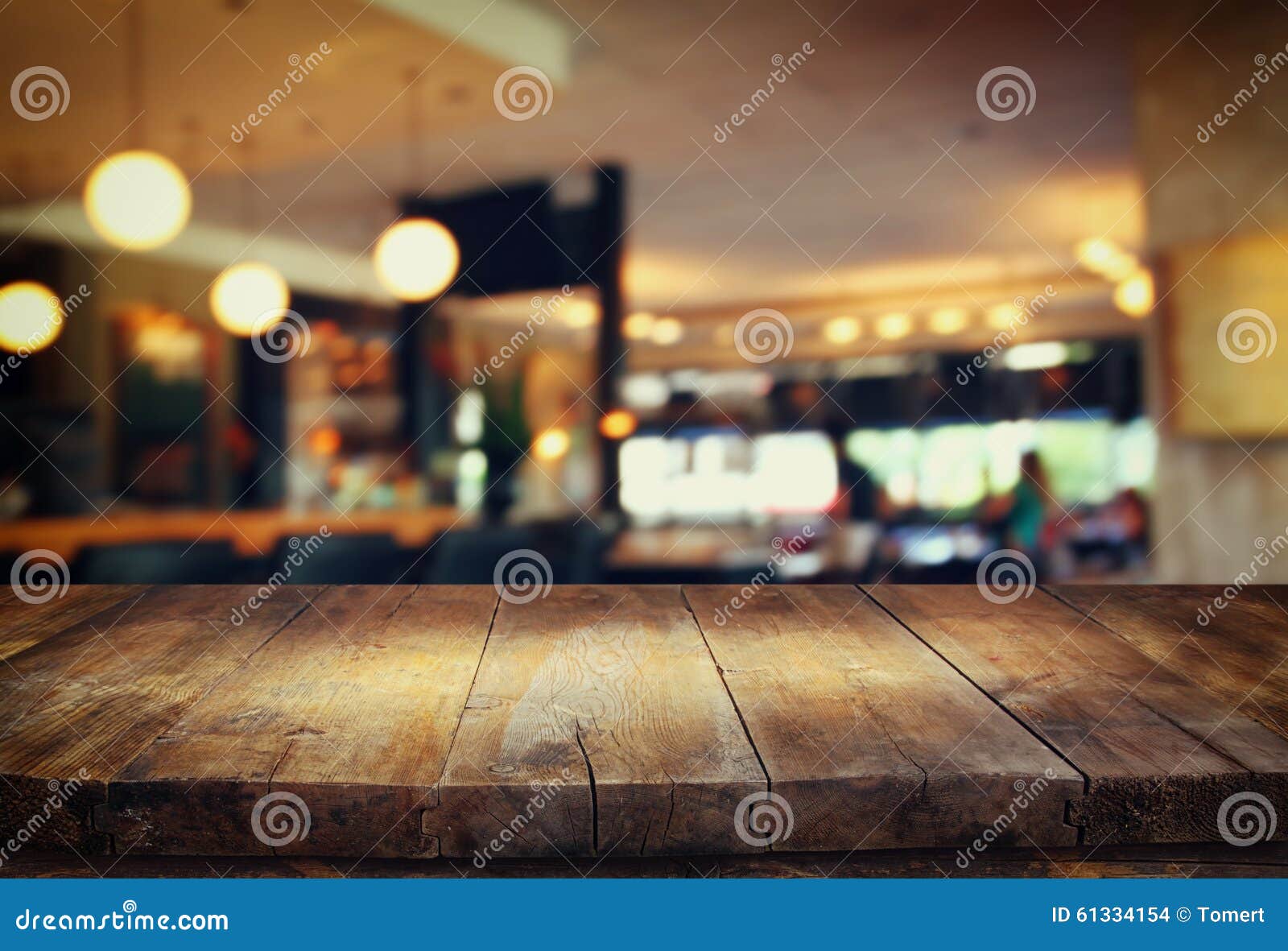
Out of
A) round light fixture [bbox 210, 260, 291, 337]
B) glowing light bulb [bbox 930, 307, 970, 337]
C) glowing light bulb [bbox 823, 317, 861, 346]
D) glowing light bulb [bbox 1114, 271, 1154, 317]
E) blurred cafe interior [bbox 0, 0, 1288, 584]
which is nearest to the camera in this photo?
blurred cafe interior [bbox 0, 0, 1288, 584]

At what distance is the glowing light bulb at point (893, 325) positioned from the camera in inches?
355

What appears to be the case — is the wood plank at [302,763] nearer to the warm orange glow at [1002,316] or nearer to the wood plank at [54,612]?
the wood plank at [54,612]

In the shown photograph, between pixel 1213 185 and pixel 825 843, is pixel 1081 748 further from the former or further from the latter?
pixel 1213 185

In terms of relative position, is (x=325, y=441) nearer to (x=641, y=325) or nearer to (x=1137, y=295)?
(x=641, y=325)

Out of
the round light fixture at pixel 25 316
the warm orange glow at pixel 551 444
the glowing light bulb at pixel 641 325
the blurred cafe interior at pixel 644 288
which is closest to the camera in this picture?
the blurred cafe interior at pixel 644 288

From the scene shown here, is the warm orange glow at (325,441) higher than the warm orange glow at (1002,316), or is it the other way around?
the warm orange glow at (1002,316)

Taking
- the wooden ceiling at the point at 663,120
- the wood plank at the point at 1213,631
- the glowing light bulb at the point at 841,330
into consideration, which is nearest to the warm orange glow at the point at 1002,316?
the glowing light bulb at the point at 841,330

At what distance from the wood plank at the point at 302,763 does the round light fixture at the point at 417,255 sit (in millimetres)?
3467

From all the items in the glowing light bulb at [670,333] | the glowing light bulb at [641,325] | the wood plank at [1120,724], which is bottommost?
the wood plank at [1120,724]

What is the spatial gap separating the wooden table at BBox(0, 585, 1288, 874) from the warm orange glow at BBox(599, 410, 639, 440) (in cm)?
465

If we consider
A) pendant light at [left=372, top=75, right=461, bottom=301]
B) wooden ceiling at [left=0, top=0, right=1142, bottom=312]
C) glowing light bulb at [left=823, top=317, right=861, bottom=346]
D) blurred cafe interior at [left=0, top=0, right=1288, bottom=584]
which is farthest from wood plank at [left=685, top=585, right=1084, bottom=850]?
glowing light bulb at [left=823, top=317, right=861, bottom=346]

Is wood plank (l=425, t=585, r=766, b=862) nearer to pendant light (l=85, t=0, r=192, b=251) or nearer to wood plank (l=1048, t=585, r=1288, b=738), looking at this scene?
wood plank (l=1048, t=585, r=1288, b=738)

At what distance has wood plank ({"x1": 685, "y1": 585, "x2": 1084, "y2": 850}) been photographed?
847mm
